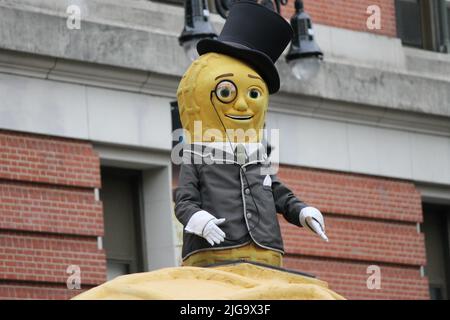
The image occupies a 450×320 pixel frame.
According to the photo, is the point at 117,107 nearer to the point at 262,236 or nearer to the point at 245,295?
the point at 262,236

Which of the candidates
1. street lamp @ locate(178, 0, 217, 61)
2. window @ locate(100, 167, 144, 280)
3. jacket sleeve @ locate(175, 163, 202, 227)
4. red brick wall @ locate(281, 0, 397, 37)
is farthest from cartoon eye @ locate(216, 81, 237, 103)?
red brick wall @ locate(281, 0, 397, 37)

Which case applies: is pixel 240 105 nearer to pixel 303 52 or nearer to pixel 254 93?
pixel 254 93

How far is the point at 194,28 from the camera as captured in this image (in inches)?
583

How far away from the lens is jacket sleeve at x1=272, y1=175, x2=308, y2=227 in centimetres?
1110

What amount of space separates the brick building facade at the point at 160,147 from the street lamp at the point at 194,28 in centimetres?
202

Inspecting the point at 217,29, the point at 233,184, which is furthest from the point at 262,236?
the point at 217,29

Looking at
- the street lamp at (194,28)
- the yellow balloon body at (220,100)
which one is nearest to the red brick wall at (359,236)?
the street lamp at (194,28)

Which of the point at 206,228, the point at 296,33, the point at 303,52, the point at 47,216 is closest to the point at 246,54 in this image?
the point at 206,228

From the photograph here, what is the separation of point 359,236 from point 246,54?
8824mm

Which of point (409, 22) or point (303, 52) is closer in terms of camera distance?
point (303, 52)

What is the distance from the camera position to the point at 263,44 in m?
11.3

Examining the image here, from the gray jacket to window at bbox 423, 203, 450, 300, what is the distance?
33.1 ft

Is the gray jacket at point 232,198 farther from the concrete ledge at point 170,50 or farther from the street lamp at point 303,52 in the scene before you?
the concrete ledge at point 170,50

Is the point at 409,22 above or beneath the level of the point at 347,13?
above
